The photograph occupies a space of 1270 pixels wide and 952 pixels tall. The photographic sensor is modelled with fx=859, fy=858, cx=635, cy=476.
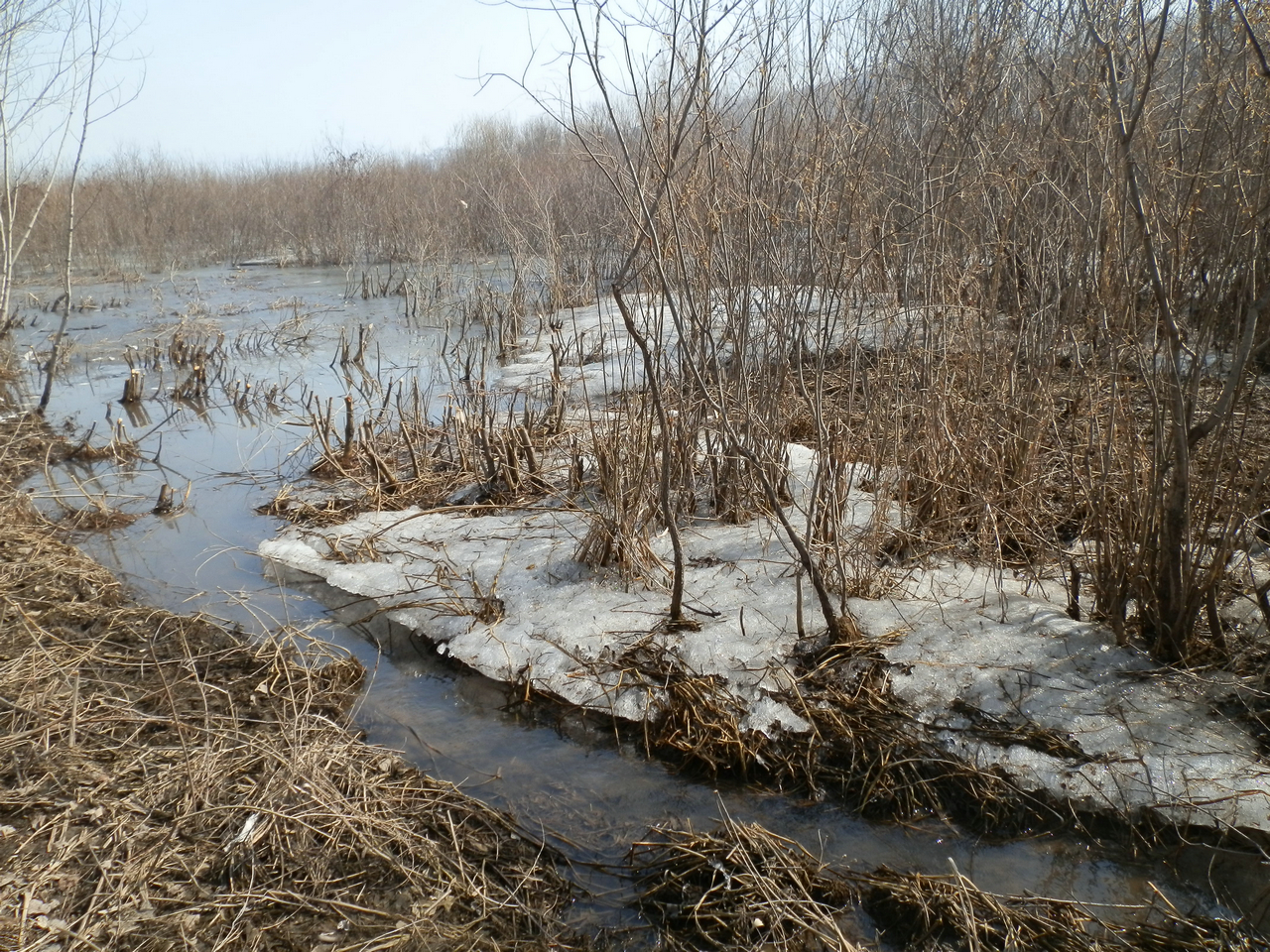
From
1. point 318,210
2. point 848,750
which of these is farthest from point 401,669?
point 318,210

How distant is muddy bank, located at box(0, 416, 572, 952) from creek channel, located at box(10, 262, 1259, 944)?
21 cm

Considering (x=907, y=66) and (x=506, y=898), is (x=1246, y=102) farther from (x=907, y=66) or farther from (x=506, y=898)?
(x=506, y=898)

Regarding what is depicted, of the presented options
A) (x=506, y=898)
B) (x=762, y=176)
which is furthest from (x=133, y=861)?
(x=762, y=176)

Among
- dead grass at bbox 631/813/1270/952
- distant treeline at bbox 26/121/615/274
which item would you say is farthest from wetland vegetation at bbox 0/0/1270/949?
distant treeline at bbox 26/121/615/274

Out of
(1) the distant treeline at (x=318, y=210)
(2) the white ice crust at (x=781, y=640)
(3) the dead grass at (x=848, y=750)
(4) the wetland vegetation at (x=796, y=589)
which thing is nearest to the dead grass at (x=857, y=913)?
(4) the wetland vegetation at (x=796, y=589)

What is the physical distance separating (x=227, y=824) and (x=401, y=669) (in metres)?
1.26

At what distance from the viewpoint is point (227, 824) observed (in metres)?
2.61

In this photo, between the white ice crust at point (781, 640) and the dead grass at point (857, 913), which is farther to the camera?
the white ice crust at point (781, 640)

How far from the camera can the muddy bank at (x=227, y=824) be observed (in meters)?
2.30

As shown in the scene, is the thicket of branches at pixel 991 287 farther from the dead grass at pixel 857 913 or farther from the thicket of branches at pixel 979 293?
the dead grass at pixel 857 913

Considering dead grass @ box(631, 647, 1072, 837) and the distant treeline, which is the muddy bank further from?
the distant treeline

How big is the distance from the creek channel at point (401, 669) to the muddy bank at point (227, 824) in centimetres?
21

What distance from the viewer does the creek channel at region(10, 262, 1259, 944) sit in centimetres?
259

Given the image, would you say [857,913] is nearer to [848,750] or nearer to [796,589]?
[848,750]
